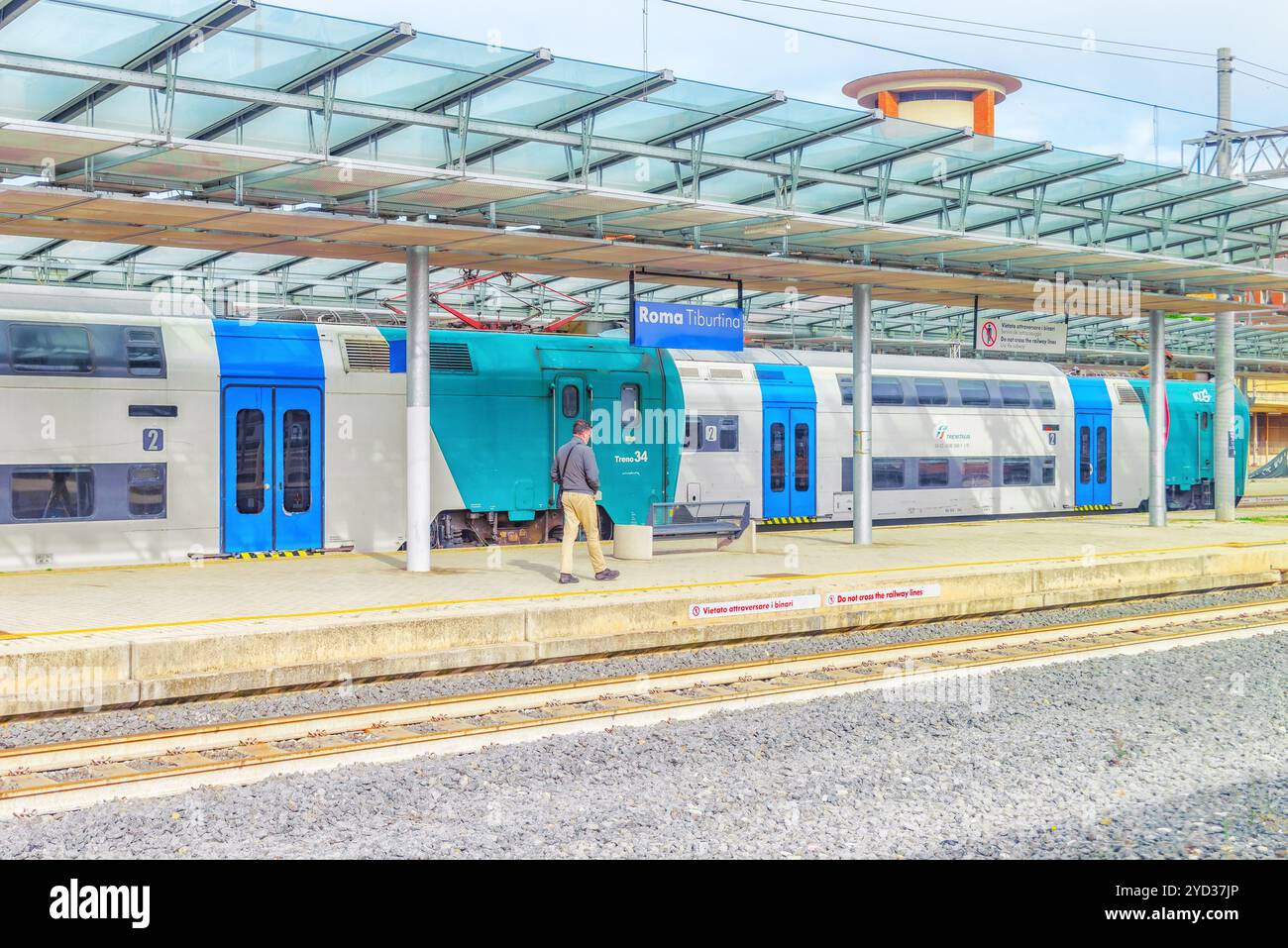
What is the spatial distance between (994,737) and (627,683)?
122 inches

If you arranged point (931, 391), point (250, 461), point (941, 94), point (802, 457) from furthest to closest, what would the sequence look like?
point (941, 94), point (931, 391), point (802, 457), point (250, 461)

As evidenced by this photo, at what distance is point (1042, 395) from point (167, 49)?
20113mm

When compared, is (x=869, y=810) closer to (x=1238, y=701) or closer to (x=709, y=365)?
(x=1238, y=701)

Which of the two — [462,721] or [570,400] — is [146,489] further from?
[462,721]

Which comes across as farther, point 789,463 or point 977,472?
point 977,472

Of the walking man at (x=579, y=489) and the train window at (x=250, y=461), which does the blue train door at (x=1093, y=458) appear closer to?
the walking man at (x=579, y=489)

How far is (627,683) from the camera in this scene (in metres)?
10.5

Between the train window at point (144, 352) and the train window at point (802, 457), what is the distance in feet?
35.0

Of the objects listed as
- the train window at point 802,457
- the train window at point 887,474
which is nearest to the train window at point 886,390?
the train window at point 887,474

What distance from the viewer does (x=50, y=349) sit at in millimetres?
14516

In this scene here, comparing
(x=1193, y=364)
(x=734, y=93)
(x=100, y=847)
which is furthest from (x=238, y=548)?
(x=1193, y=364)

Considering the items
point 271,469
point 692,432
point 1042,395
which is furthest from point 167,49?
point 1042,395

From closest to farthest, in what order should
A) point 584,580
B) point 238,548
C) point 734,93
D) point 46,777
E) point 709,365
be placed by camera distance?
point 46,777 → point 734,93 → point 584,580 → point 238,548 → point 709,365
